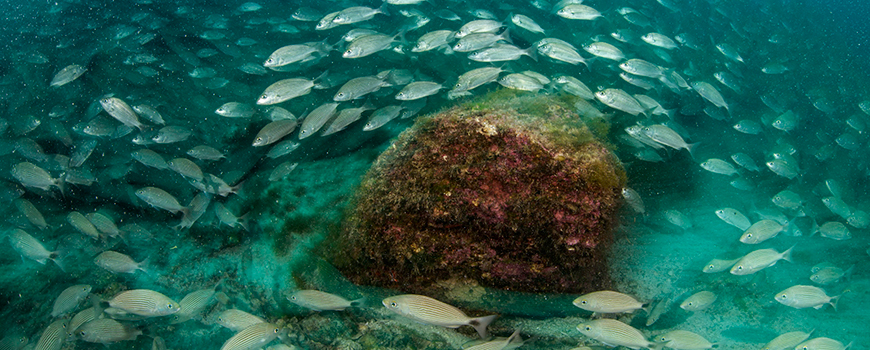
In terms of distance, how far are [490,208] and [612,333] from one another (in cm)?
155

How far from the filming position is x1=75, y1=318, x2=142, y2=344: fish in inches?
165

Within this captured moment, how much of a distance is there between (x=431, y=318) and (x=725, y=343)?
4172mm

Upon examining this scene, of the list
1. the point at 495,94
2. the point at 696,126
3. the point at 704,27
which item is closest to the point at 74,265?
the point at 495,94

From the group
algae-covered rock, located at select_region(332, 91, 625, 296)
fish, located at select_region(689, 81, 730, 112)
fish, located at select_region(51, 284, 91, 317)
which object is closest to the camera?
algae-covered rock, located at select_region(332, 91, 625, 296)

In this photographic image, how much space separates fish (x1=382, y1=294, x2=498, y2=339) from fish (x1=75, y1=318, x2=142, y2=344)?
3.63 meters

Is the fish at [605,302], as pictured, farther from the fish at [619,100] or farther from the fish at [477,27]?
the fish at [477,27]

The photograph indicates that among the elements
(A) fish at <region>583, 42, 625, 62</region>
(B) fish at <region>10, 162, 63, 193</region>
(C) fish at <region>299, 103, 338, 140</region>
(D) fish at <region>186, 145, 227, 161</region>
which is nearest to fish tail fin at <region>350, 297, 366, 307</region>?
(C) fish at <region>299, 103, 338, 140</region>

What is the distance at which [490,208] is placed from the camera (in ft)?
10.2

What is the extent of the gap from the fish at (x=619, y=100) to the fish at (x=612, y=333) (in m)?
3.38

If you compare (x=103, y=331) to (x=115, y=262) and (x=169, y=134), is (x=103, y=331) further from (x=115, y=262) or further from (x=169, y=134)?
(x=169, y=134)

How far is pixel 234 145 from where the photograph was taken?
7145 millimetres

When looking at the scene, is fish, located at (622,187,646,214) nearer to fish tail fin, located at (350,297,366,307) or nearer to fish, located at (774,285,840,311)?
fish, located at (774,285,840,311)

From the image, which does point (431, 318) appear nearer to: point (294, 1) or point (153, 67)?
point (153, 67)

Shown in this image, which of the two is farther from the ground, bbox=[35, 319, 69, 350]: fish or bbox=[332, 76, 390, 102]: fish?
bbox=[332, 76, 390, 102]: fish
